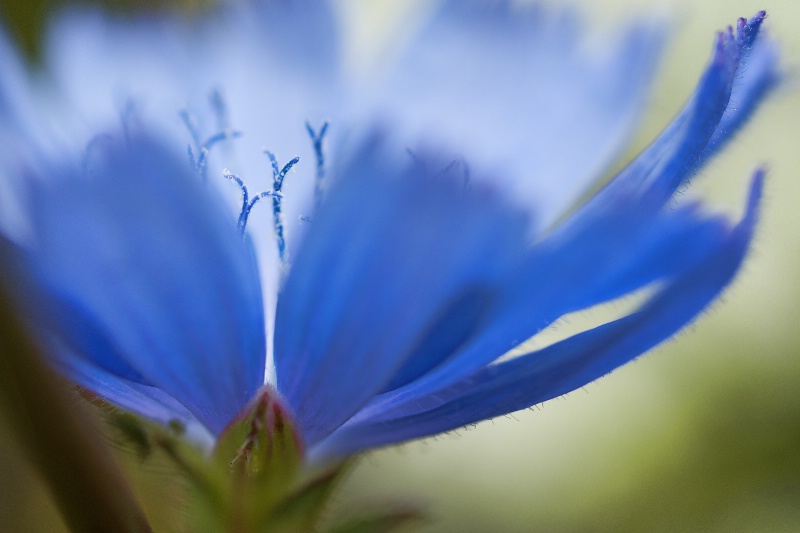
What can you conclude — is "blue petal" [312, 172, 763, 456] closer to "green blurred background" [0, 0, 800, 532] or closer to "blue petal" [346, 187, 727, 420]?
"blue petal" [346, 187, 727, 420]

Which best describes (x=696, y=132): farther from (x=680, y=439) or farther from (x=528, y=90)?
(x=680, y=439)

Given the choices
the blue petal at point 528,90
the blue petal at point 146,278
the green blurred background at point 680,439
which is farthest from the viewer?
the green blurred background at point 680,439

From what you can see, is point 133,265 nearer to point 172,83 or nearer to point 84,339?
point 84,339

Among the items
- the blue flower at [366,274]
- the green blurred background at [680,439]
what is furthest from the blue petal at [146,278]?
the green blurred background at [680,439]

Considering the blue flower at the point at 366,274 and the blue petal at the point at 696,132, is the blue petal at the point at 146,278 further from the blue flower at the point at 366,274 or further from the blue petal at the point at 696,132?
the blue petal at the point at 696,132

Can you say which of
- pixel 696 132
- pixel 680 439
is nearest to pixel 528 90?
pixel 696 132

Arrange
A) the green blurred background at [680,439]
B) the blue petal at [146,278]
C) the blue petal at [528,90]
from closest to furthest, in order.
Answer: the blue petal at [146,278]
the blue petal at [528,90]
the green blurred background at [680,439]

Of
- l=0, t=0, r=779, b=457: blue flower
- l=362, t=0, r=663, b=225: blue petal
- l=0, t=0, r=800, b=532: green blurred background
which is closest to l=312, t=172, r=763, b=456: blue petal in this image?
l=0, t=0, r=779, b=457: blue flower
